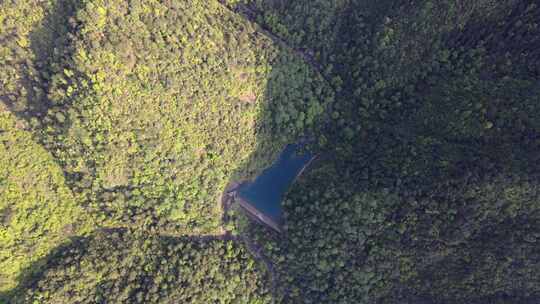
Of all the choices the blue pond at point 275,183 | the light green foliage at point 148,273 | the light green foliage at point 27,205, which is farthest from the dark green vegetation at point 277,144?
the blue pond at point 275,183

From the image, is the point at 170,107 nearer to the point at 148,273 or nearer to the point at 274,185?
the point at 274,185

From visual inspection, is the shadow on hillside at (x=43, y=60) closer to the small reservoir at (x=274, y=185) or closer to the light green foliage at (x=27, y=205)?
the light green foliage at (x=27, y=205)

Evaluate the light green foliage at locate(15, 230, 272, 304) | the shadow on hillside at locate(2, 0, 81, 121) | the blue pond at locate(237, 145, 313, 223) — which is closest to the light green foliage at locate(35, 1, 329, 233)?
the shadow on hillside at locate(2, 0, 81, 121)

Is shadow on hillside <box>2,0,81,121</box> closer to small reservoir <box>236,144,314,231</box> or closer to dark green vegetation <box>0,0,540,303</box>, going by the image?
dark green vegetation <box>0,0,540,303</box>

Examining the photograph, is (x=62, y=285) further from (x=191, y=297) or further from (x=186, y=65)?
(x=186, y=65)

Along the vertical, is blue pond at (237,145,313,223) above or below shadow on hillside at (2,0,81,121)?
below

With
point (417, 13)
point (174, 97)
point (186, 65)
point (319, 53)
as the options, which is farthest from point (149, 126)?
point (417, 13)

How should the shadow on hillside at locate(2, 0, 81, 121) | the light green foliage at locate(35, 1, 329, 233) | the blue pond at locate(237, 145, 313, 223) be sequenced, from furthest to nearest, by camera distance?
the blue pond at locate(237, 145, 313, 223) < the light green foliage at locate(35, 1, 329, 233) < the shadow on hillside at locate(2, 0, 81, 121)
